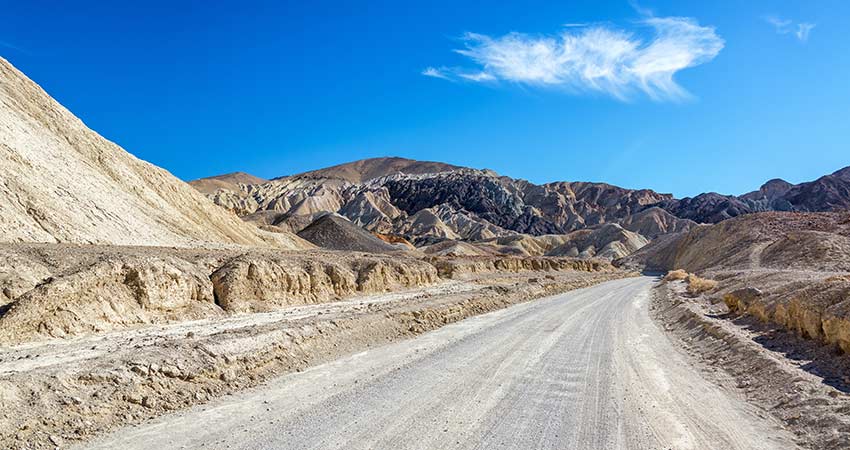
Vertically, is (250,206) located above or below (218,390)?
above

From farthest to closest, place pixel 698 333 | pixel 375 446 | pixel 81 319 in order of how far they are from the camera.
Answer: pixel 698 333 < pixel 81 319 < pixel 375 446

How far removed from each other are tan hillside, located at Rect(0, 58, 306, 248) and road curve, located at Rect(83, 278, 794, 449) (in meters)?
19.9

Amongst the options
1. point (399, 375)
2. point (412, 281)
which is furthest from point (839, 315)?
point (412, 281)

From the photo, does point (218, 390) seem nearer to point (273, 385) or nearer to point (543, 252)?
point (273, 385)

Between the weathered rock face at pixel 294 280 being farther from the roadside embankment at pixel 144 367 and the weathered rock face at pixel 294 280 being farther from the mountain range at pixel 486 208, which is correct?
the mountain range at pixel 486 208

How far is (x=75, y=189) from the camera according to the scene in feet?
97.3

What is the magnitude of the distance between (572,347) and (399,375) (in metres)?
5.52

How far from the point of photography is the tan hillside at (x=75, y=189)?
2500 cm

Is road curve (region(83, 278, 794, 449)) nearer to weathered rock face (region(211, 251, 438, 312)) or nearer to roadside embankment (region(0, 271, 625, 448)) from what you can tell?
roadside embankment (region(0, 271, 625, 448))

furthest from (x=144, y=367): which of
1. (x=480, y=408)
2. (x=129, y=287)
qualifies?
(x=129, y=287)

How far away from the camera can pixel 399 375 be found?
412 inches

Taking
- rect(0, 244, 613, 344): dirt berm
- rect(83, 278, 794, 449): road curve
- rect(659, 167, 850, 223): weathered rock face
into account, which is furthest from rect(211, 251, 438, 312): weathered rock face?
rect(659, 167, 850, 223): weathered rock face

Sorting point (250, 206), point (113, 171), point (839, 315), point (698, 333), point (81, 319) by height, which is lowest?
point (698, 333)

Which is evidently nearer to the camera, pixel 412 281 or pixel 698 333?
pixel 698 333
